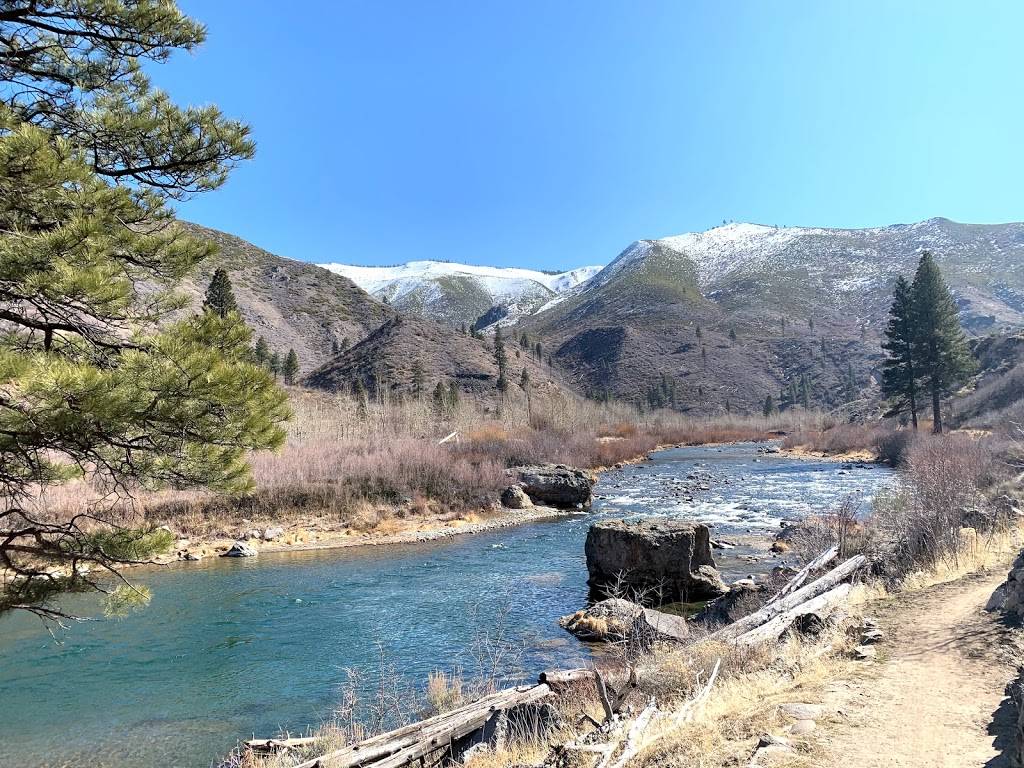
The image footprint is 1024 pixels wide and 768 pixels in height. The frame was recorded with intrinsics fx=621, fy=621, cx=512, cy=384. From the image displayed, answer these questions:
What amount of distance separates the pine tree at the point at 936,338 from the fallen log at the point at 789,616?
45.9 metres

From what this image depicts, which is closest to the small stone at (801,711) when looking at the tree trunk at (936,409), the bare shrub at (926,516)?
the bare shrub at (926,516)

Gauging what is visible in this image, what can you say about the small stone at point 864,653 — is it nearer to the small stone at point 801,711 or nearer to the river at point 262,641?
the small stone at point 801,711


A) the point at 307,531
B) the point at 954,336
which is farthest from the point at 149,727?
the point at 954,336

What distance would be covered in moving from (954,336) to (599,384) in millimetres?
105829

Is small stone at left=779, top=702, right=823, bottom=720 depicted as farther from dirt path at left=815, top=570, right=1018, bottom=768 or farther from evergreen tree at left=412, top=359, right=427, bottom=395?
evergreen tree at left=412, top=359, right=427, bottom=395

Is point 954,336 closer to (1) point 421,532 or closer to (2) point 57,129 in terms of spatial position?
(1) point 421,532

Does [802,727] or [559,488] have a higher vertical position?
[802,727]

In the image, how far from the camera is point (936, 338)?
50438 millimetres

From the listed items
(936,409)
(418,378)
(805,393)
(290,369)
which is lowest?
(936,409)

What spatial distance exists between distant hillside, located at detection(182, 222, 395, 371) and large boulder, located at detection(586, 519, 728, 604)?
98822mm

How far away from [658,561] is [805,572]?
4.79m

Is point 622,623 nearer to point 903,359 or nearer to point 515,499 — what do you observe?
point 515,499

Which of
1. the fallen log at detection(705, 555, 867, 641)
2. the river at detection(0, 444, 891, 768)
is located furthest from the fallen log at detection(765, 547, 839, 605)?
the river at detection(0, 444, 891, 768)

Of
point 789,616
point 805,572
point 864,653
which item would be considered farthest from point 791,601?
point 864,653
